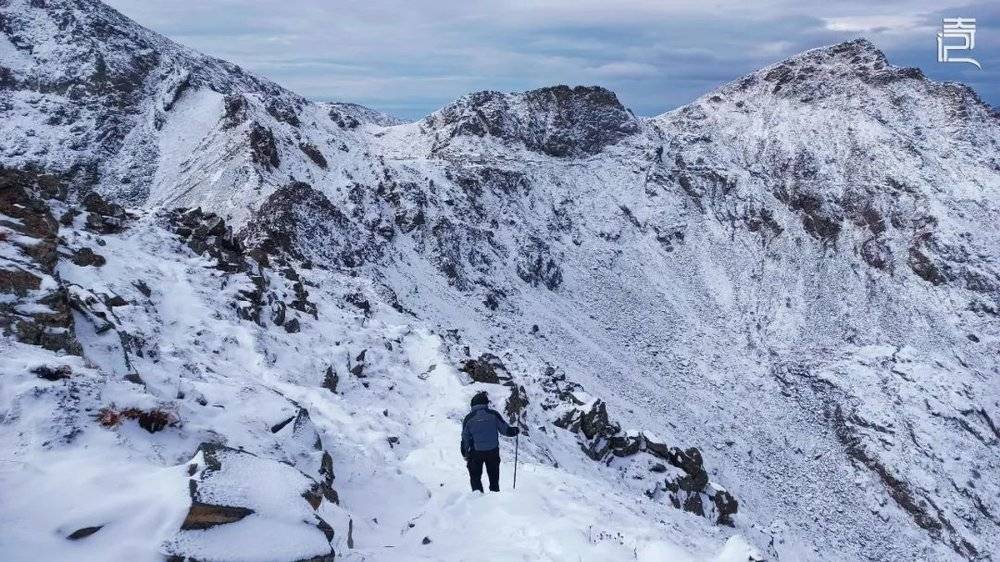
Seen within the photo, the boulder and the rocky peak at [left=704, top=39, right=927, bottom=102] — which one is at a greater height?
the rocky peak at [left=704, top=39, right=927, bottom=102]

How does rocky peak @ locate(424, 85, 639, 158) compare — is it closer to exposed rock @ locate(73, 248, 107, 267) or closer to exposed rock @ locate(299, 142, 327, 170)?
exposed rock @ locate(299, 142, 327, 170)

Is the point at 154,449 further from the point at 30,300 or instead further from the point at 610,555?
the point at 610,555

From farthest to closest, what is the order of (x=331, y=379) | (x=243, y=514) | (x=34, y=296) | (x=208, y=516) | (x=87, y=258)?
(x=331, y=379)
(x=87, y=258)
(x=34, y=296)
(x=243, y=514)
(x=208, y=516)

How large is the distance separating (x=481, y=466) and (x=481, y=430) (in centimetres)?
70

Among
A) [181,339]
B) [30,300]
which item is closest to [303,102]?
[181,339]

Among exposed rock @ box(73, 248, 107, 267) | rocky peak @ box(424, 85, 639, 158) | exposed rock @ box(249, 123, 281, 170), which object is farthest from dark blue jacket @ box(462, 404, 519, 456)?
rocky peak @ box(424, 85, 639, 158)

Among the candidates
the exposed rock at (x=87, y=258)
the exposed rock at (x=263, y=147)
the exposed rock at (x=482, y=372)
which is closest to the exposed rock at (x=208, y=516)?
the exposed rock at (x=87, y=258)

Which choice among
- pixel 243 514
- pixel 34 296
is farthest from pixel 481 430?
pixel 34 296

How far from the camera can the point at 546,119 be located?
63031 mm

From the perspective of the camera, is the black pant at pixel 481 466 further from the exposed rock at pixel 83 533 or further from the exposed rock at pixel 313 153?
the exposed rock at pixel 313 153

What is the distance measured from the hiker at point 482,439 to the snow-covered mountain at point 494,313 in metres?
0.55

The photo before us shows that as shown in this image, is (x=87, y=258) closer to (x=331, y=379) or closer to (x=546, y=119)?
(x=331, y=379)

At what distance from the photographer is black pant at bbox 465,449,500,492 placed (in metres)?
10.4

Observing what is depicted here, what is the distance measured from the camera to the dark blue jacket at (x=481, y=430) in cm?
1029
